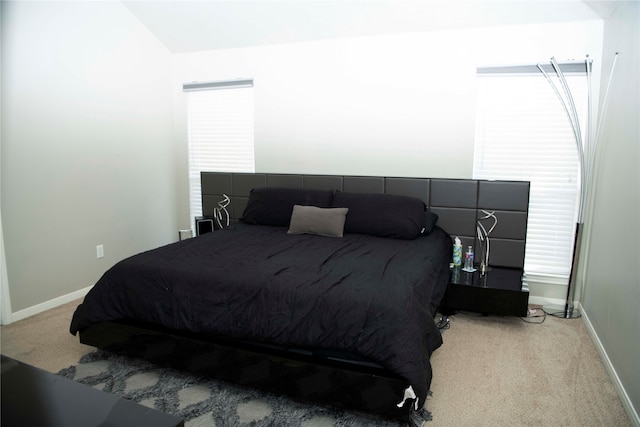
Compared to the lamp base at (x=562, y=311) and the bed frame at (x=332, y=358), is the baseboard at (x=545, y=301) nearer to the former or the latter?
the lamp base at (x=562, y=311)

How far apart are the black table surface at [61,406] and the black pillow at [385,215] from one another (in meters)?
2.59

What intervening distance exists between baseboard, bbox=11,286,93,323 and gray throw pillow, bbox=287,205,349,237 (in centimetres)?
191

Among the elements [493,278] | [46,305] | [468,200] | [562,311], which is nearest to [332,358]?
[493,278]

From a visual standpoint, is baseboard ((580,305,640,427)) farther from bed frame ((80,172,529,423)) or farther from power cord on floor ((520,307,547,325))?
bed frame ((80,172,529,423))

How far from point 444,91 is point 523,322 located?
2025 mm

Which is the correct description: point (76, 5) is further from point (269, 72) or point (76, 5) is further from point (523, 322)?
point (523, 322)

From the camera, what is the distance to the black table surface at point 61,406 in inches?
32.9

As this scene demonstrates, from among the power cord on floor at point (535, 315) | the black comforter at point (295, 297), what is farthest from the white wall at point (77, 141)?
the power cord on floor at point (535, 315)

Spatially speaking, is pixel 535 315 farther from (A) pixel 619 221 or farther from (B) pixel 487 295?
(A) pixel 619 221

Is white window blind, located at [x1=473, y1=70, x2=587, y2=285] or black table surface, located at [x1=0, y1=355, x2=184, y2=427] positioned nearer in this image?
black table surface, located at [x1=0, y1=355, x2=184, y2=427]

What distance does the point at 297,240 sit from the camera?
3127 millimetres

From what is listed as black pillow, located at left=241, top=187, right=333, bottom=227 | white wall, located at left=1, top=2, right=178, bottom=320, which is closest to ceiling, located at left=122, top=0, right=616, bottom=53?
white wall, located at left=1, top=2, right=178, bottom=320

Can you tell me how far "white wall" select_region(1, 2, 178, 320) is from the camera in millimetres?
2955

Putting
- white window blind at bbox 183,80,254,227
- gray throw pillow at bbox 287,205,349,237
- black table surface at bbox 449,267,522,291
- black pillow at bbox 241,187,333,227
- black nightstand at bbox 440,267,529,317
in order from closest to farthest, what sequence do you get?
black nightstand at bbox 440,267,529,317 → black table surface at bbox 449,267,522,291 → gray throw pillow at bbox 287,205,349,237 → black pillow at bbox 241,187,333,227 → white window blind at bbox 183,80,254,227
